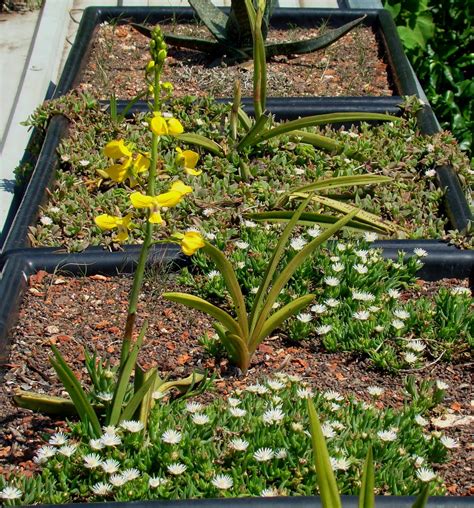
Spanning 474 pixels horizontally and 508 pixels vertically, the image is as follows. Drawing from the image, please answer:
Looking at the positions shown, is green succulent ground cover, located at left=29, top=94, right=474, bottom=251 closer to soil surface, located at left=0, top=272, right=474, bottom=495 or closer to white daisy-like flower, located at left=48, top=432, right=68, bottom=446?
soil surface, located at left=0, top=272, right=474, bottom=495

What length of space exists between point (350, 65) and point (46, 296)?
2388 mm

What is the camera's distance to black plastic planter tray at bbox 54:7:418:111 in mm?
4816

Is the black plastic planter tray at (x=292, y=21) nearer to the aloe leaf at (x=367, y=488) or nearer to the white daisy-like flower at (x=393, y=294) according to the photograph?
the white daisy-like flower at (x=393, y=294)

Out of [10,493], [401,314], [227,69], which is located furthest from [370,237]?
[227,69]

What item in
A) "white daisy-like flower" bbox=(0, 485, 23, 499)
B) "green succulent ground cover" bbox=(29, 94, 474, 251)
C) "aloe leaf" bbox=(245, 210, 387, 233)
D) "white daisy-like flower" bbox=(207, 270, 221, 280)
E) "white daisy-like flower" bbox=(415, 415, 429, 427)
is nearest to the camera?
"white daisy-like flower" bbox=(0, 485, 23, 499)

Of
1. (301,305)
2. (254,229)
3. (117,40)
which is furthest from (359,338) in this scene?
(117,40)

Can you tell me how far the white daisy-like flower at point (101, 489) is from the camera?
229 cm

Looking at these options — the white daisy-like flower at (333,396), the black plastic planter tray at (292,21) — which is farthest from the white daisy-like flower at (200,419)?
the black plastic planter tray at (292,21)

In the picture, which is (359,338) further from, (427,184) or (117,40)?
(117,40)

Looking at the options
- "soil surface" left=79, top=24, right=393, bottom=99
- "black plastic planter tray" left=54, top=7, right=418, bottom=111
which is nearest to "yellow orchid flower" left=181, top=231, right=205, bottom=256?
"soil surface" left=79, top=24, right=393, bottom=99

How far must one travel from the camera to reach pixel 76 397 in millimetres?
2393

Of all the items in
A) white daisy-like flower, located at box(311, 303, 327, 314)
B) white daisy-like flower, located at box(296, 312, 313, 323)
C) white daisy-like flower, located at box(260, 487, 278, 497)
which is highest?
white daisy-like flower, located at box(311, 303, 327, 314)

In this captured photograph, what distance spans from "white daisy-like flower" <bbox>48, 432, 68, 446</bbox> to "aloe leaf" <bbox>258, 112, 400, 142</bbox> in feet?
6.24

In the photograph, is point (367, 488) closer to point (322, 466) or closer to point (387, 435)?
point (322, 466)
